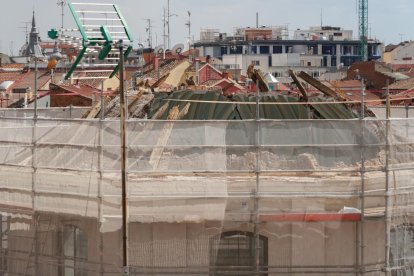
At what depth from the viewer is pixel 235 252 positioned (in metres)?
13.8

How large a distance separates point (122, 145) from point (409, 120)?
4.19 meters

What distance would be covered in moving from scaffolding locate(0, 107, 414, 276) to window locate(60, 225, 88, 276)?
152 mm

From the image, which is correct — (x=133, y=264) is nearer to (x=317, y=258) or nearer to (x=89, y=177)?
(x=89, y=177)

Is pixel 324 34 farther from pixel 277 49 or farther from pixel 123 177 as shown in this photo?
pixel 123 177

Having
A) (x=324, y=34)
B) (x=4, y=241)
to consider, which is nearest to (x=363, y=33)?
(x=324, y=34)

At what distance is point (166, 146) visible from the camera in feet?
43.9

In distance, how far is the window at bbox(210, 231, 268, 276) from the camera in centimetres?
1363

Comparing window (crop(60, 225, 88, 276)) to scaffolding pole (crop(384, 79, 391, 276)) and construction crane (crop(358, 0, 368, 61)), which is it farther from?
construction crane (crop(358, 0, 368, 61))

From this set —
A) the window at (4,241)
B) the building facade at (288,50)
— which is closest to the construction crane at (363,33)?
the building facade at (288,50)

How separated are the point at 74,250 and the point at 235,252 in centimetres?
240

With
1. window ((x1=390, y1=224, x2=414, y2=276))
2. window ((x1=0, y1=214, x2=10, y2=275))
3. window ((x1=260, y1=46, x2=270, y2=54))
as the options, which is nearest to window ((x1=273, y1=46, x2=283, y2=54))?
window ((x1=260, y1=46, x2=270, y2=54))

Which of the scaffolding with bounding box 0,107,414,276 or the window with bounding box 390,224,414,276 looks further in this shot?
the window with bounding box 390,224,414,276

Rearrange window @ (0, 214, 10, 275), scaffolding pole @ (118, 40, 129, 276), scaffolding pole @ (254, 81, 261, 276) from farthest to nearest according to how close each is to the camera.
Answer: window @ (0, 214, 10, 275)
scaffolding pole @ (254, 81, 261, 276)
scaffolding pole @ (118, 40, 129, 276)

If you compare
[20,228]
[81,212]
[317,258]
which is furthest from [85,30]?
[317,258]
